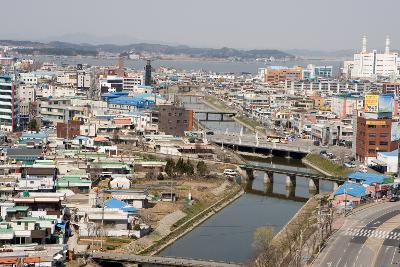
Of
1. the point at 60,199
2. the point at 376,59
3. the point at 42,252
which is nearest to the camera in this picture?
the point at 42,252

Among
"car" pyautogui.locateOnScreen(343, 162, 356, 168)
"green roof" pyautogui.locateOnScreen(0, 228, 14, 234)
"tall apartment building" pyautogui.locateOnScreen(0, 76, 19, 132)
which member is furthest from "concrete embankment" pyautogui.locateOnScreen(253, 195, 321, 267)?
"tall apartment building" pyautogui.locateOnScreen(0, 76, 19, 132)

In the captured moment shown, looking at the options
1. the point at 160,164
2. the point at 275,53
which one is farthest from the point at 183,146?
the point at 275,53

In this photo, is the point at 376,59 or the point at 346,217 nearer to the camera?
the point at 346,217

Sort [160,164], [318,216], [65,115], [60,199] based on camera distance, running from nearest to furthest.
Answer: [60,199]
[318,216]
[160,164]
[65,115]

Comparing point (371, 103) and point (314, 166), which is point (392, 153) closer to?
point (371, 103)

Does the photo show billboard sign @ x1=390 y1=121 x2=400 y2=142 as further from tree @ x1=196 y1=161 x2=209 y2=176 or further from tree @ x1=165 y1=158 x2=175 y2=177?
tree @ x1=165 y1=158 x2=175 y2=177

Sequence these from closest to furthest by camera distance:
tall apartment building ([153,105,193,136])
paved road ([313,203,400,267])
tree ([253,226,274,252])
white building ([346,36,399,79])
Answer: paved road ([313,203,400,267]), tree ([253,226,274,252]), tall apartment building ([153,105,193,136]), white building ([346,36,399,79])

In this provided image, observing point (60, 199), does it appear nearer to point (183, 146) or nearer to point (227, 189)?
point (227, 189)
